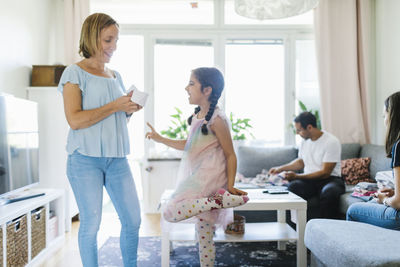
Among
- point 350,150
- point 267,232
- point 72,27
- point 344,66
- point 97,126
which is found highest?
point 72,27

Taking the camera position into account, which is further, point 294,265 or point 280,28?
point 280,28

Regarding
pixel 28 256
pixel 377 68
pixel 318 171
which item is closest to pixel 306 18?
pixel 377 68

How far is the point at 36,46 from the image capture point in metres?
3.54

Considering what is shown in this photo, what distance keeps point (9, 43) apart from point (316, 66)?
3109mm

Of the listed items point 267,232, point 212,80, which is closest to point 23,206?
point 212,80

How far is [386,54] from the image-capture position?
3891mm

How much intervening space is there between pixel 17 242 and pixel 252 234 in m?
1.43

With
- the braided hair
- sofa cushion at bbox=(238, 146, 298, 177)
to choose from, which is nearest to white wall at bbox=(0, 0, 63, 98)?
the braided hair

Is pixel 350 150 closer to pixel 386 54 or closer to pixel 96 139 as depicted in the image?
pixel 386 54

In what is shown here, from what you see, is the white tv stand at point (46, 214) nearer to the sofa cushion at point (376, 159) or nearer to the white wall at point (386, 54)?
the sofa cushion at point (376, 159)

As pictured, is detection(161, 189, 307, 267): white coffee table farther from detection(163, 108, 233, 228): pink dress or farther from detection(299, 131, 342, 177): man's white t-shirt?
detection(299, 131, 342, 177): man's white t-shirt

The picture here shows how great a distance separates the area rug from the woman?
900mm

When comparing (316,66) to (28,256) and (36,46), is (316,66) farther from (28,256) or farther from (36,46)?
(28,256)

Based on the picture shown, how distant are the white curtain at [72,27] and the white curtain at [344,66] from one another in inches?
102
